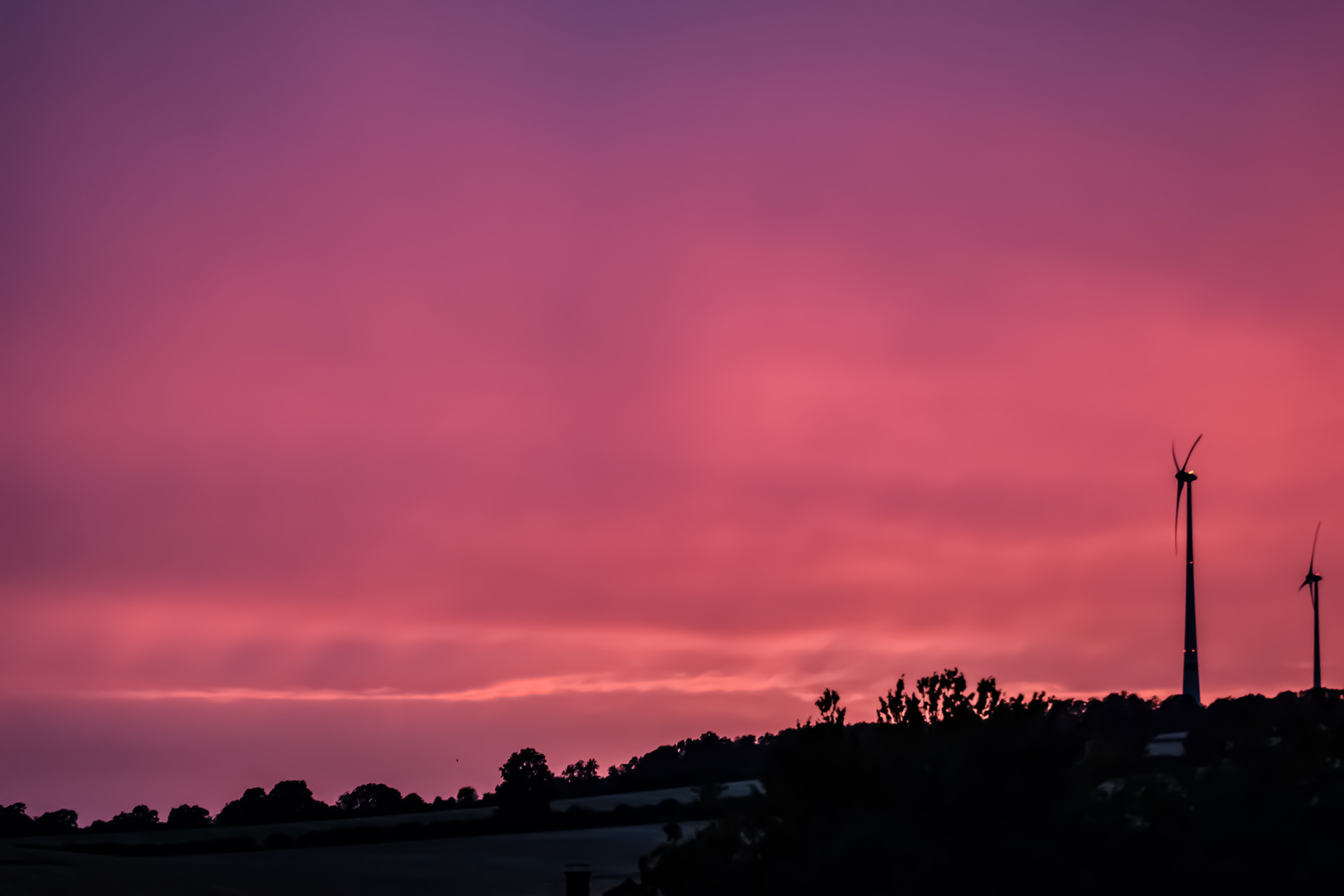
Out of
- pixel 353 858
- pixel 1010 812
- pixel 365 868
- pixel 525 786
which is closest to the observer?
pixel 1010 812

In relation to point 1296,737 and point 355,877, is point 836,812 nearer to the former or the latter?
point 1296,737

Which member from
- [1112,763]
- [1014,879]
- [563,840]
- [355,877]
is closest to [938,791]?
[1014,879]

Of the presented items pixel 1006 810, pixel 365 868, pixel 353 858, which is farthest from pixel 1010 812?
pixel 353 858

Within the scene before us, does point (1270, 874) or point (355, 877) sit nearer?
point (1270, 874)

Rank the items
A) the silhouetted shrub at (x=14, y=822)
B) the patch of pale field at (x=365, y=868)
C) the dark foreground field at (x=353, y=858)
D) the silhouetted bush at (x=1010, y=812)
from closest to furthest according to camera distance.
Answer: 1. the silhouetted bush at (x=1010, y=812)
2. the patch of pale field at (x=365, y=868)
3. the dark foreground field at (x=353, y=858)
4. the silhouetted shrub at (x=14, y=822)

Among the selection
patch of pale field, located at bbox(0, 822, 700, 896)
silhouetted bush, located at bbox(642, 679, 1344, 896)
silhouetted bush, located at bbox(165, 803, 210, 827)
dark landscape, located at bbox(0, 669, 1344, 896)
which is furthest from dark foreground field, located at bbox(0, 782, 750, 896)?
silhouetted bush, located at bbox(165, 803, 210, 827)

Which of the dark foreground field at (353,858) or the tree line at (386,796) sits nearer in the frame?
the dark foreground field at (353,858)

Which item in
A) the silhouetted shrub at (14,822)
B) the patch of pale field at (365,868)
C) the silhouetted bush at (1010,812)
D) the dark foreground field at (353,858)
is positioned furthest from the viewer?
the silhouetted shrub at (14,822)

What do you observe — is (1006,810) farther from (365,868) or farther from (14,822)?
(14,822)

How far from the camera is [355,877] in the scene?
3371 inches

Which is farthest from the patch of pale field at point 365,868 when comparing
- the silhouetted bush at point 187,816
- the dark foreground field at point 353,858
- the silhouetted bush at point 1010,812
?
the silhouetted bush at point 187,816

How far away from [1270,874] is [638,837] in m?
74.9

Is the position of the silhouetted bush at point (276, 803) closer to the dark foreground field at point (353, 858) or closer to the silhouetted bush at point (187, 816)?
the silhouetted bush at point (187, 816)

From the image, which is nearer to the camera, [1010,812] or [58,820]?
[1010,812]
